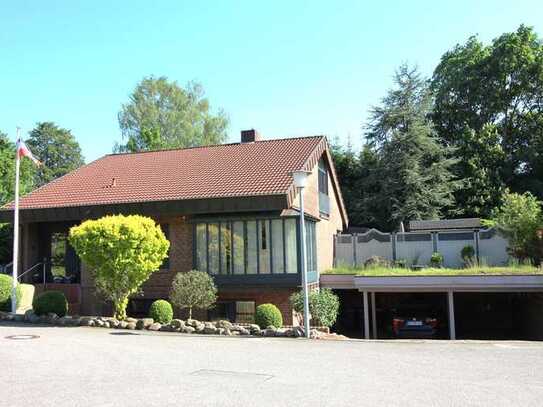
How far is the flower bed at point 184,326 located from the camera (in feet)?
46.8

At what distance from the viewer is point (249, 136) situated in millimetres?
26359

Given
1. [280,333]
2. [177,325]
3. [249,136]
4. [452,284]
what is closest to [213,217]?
[177,325]

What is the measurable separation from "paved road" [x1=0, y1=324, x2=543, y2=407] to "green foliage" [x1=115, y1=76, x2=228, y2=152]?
30337 mm

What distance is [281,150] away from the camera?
918 inches

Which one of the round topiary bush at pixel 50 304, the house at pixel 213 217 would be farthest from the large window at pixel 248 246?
the round topiary bush at pixel 50 304

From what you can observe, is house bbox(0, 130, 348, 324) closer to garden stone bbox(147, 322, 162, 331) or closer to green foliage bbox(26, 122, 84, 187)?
garden stone bbox(147, 322, 162, 331)

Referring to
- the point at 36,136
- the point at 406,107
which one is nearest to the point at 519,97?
the point at 406,107

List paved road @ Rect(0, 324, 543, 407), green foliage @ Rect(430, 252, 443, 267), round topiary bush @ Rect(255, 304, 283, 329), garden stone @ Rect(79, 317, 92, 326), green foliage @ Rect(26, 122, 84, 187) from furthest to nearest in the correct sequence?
1. green foliage @ Rect(26, 122, 84, 187)
2. green foliage @ Rect(430, 252, 443, 267)
3. garden stone @ Rect(79, 317, 92, 326)
4. round topiary bush @ Rect(255, 304, 283, 329)
5. paved road @ Rect(0, 324, 543, 407)

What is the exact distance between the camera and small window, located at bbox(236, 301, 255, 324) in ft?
61.4

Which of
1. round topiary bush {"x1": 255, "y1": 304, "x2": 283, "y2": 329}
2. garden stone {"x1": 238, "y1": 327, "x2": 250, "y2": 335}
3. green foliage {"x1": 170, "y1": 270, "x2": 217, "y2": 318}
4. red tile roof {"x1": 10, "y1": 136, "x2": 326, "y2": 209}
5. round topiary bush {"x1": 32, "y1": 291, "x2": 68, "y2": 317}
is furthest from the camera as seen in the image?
red tile roof {"x1": 10, "y1": 136, "x2": 326, "y2": 209}

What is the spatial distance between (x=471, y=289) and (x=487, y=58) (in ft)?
81.3

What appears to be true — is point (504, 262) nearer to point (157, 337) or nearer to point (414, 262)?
point (414, 262)

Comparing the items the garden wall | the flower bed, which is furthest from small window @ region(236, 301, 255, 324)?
the garden wall

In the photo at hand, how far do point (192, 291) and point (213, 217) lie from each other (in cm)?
330
